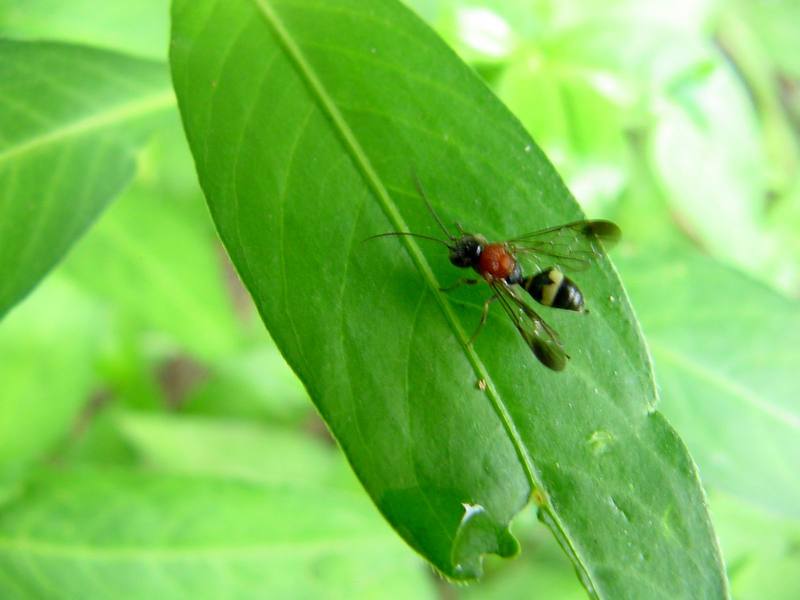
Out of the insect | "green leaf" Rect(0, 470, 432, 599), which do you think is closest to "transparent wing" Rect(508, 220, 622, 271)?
the insect

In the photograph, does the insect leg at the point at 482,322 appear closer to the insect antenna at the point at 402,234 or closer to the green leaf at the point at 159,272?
the insect antenna at the point at 402,234

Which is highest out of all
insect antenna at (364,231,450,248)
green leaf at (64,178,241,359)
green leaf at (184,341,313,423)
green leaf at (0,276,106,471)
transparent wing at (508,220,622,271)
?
insect antenna at (364,231,450,248)

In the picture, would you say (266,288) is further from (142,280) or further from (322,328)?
(142,280)

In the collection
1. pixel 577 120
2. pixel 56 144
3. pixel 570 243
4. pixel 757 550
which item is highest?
pixel 577 120

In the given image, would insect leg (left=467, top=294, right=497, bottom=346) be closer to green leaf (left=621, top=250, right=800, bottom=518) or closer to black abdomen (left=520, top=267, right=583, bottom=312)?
black abdomen (left=520, top=267, right=583, bottom=312)

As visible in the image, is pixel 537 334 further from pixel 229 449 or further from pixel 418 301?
pixel 229 449

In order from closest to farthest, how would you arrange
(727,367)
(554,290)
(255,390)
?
1. (554,290)
2. (727,367)
3. (255,390)

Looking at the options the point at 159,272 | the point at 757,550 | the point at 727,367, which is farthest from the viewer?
the point at 159,272

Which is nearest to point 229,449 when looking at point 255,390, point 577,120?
point 255,390
